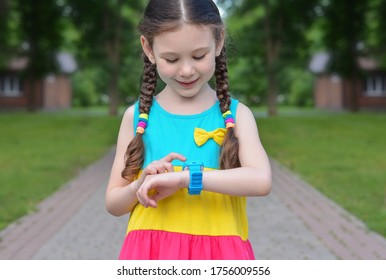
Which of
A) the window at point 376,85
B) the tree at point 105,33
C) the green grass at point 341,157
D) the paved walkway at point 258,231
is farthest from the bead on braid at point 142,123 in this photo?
the window at point 376,85

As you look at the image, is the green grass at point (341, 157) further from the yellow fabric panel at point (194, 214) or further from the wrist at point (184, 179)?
the wrist at point (184, 179)

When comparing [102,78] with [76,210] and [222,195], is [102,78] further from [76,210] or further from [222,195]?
[222,195]

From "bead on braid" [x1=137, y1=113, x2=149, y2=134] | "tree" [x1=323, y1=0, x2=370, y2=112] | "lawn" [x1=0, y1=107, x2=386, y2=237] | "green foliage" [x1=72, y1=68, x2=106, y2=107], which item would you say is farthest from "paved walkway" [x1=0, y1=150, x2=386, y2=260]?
"green foliage" [x1=72, y1=68, x2=106, y2=107]

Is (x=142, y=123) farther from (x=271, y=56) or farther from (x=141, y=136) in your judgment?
(x=271, y=56)

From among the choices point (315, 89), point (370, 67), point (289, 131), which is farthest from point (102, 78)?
point (315, 89)

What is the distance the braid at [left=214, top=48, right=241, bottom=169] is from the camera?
224 centimetres

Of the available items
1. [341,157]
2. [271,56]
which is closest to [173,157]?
[341,157]

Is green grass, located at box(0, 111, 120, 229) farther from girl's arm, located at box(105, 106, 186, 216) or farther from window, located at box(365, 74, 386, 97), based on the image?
window, located at box(365, 74, 386, 97)

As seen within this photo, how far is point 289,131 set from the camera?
2530cm

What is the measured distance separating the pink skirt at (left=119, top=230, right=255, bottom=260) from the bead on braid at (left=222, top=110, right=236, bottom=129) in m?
0.35

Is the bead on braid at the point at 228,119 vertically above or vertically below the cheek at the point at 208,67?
below

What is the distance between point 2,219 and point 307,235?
3.37 meters

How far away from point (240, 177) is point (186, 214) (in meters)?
0.23

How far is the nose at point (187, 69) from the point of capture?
7.18ft
